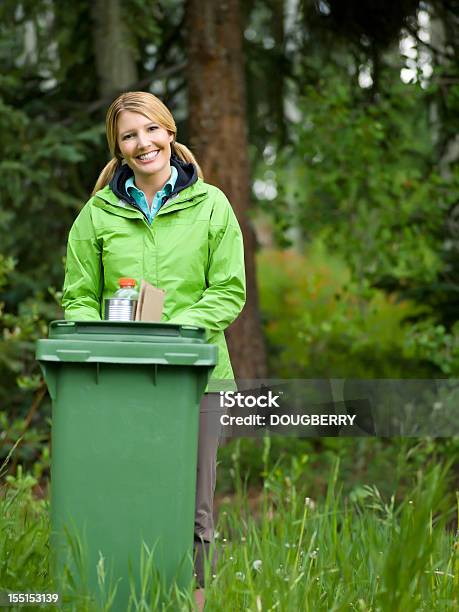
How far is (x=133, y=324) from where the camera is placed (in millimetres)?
3074

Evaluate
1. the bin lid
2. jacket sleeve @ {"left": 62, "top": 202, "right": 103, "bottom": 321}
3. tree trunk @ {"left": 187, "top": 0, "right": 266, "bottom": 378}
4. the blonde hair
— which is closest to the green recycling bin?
the bin lid

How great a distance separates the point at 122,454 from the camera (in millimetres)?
3062

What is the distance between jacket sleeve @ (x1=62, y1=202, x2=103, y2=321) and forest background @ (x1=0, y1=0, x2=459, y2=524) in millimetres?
2843

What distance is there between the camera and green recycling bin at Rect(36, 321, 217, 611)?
306 cm

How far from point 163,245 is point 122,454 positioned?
0.76 m

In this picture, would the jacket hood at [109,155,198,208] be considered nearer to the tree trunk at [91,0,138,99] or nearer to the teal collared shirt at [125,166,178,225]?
the teal collared shirt at [125,166,178,225]

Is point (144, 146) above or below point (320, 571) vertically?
above

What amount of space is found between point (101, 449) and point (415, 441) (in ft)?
12.9

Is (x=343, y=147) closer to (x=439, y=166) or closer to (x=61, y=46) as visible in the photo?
(x=439, y=166)

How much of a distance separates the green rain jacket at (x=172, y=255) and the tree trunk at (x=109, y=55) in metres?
4.12
